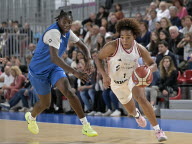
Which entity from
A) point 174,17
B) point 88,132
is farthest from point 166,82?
point 88,132

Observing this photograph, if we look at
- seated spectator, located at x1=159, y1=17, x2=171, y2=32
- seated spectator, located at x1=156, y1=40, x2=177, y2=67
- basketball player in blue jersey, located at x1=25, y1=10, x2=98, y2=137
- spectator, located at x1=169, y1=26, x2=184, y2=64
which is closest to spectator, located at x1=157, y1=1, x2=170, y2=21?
seated spectator, located at x1=159, y1=17, x2=171, y2=32

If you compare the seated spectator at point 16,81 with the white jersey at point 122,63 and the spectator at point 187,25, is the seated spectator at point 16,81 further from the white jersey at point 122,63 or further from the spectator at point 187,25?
the white jersey at point 122,63

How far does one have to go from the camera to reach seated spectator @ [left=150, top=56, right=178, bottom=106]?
33.9ft

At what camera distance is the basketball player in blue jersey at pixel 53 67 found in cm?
639

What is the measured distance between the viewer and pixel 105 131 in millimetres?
7504

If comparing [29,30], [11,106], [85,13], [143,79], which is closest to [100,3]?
[85,13]

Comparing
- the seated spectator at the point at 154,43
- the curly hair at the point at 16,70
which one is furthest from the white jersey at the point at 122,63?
the curly hair at the point at 16,70

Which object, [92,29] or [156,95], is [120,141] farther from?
[92,29]

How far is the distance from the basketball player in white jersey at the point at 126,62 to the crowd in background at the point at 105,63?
376 centimetres

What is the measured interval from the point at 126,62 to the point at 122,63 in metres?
0.06

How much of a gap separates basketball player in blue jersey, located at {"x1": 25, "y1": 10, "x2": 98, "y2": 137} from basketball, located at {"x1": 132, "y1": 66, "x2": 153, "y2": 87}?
88 cm

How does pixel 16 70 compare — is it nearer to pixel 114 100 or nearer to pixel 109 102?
pixel 109 102

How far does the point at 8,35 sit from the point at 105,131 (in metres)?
10.9

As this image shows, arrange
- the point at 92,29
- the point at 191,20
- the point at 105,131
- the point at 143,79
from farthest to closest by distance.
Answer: the point at 92,29
the point at 191,20
the point at 105,131
the point at 143,79
